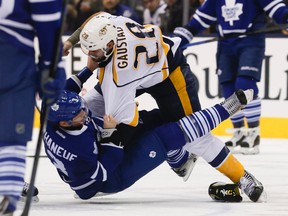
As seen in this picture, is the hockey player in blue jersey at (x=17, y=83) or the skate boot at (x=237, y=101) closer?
the hockey player in blue jersey at (x=17, y=83)

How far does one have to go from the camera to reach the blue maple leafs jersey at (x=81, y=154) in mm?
4465

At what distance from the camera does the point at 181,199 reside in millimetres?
4996

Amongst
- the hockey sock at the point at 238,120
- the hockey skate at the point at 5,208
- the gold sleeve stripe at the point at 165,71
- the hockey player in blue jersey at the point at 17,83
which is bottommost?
the hockey sock at the point at 238,120

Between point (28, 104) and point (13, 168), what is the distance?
0.23m

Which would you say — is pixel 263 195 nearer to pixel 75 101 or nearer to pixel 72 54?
pixel 75 101

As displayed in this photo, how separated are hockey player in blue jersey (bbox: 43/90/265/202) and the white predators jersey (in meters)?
0.08

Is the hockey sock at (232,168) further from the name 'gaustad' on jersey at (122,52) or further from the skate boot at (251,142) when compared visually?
the skate boot at (251,142)

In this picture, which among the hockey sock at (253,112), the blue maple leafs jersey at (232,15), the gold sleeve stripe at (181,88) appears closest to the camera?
the gold sleeve stripe at (181,88)

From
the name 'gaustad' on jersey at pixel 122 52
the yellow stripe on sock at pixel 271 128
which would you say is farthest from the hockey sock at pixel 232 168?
the yellow stripe on sock at pixel 271 128

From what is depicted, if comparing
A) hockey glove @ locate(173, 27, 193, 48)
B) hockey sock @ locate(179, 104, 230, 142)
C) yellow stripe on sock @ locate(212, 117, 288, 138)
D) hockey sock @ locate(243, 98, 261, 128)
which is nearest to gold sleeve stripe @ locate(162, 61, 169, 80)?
A: hockey sock @ locate(179, 104, 230, 142)

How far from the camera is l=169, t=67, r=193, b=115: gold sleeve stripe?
508 cm

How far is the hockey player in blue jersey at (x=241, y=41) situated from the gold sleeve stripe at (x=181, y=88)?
2006 mm

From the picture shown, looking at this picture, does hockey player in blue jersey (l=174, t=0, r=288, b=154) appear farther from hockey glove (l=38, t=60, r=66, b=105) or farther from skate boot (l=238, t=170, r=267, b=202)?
hockey glove (l=38, t=60, r=66, b=105)

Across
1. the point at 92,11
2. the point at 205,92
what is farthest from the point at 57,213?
the point at 92,11
